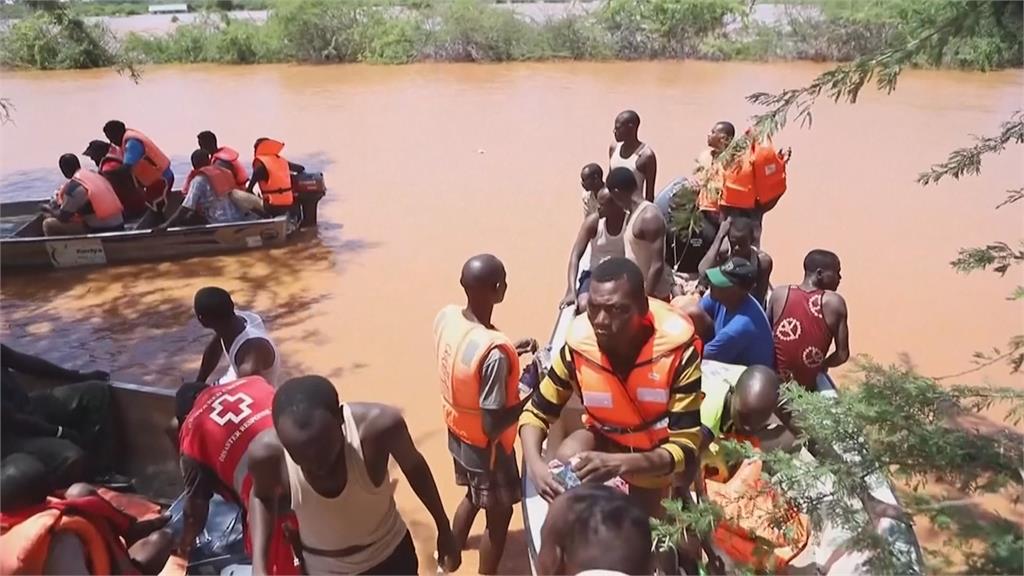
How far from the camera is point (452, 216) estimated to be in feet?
31.3

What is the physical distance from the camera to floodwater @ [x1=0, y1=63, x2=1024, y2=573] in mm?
6547

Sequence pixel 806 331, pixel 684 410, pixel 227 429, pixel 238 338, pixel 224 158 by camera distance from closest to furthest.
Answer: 1. pixel 684 410
2. pixel 227 429
3. pixel 238 338
4. pixel 806 331
5. pixel 224 158

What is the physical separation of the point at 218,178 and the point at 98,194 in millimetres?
1039

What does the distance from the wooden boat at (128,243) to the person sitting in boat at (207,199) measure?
0.38 feet

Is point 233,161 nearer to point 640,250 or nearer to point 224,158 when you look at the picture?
A: point 224,158

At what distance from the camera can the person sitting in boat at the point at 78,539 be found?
2580 mm

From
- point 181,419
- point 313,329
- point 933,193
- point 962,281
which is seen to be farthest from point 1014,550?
point 933,193

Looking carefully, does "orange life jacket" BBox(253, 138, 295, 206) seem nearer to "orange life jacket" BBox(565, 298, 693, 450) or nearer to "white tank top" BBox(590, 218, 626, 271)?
"white tank top" BBox(590, 218, 626, 271)

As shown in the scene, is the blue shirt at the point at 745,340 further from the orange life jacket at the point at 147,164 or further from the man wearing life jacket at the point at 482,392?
the orange life jacket at the point at 147,164

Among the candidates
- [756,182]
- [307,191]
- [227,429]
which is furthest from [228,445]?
[307,191]

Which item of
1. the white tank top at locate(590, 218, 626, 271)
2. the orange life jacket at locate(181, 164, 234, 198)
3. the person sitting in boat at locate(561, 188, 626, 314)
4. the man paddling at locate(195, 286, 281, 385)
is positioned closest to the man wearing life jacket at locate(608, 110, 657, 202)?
the person sitting in boat at locate(561, 188, 626, 314)

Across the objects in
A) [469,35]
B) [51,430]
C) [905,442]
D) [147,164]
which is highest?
[469,35]

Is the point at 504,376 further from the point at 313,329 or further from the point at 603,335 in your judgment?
the point at 313,329

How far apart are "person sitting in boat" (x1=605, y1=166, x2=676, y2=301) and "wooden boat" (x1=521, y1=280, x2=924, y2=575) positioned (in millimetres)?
943
